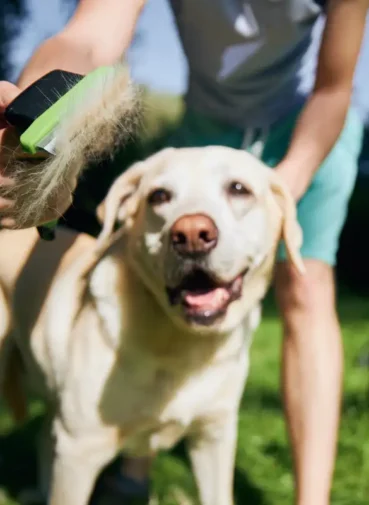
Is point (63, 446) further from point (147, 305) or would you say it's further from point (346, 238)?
point (346, 238)

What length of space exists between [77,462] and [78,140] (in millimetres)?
1076

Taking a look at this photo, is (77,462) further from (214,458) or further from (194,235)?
(194,235)

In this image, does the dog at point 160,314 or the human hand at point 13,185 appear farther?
the dog at point 160,314

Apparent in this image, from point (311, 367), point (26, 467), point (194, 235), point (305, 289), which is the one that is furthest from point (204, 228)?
point (26, 467)

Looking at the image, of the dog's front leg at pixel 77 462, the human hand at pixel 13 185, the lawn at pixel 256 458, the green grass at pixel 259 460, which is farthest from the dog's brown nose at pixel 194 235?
the green grass at pixel 259 460

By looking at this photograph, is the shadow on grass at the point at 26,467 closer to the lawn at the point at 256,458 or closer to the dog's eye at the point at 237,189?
the lawn at the point at 256,458

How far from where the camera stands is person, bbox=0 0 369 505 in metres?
2.32

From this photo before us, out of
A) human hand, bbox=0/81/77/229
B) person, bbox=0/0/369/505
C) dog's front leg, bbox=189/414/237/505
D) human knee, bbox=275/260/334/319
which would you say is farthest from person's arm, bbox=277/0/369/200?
human hand, bbox=0/81/77/229

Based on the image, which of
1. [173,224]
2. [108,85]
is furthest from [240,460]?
[108,85]

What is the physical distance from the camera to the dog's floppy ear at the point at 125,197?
2.28 metres

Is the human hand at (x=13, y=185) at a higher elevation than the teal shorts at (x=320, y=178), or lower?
higher

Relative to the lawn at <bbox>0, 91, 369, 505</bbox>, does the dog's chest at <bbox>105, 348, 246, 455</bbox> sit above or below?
above

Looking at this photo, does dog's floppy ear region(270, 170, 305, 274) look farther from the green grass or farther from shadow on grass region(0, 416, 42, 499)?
shadow on grass region(0, 416, 42, 499)

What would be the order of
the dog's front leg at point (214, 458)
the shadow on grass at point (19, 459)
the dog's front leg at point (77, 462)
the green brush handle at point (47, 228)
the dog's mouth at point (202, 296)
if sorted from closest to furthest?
the green brush handle at point (47, 228) → the dog's mouth at point (202, 296) → the dog's front leg at point (77, 462) → the dog's front leg at point (214, 458) → the shadow on grass at point (19, 459)
